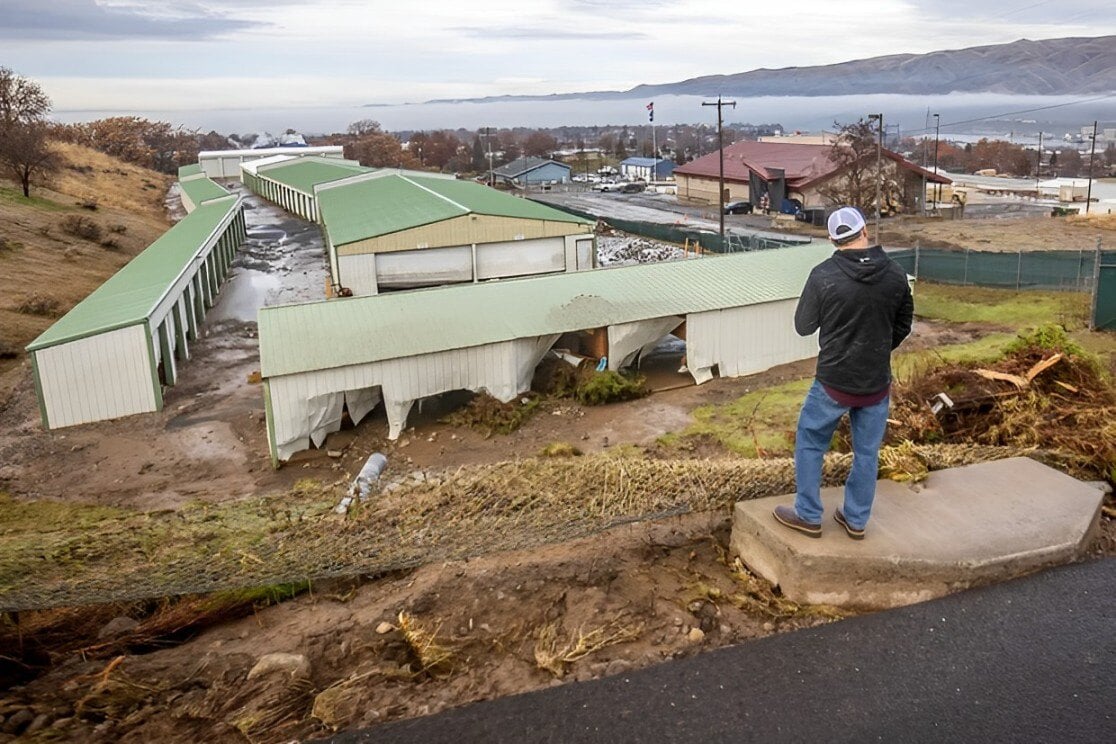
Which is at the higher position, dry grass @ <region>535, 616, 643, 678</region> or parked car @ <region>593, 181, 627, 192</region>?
dry grass @ <region>535, 616, 643, 678</region>

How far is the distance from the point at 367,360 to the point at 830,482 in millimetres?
10704

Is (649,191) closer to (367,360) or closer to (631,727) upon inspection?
(367,360)

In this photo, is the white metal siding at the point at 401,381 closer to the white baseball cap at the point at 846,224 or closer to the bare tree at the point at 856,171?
the white baseball cap at the point at 846,224

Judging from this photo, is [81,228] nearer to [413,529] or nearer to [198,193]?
[198,193]

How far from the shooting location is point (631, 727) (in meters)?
3.33

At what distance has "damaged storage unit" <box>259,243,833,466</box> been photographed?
572 inches

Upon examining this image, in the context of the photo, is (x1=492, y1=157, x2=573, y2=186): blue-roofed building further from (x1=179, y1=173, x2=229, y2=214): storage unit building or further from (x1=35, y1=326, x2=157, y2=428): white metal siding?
(x1=35, y1=326, x2=157, y2=428): white metal siding

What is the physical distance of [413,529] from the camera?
17.6 ft

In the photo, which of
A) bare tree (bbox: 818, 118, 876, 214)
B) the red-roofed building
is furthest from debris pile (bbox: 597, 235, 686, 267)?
bare tree (bbox: 818, 118, 876, 214)

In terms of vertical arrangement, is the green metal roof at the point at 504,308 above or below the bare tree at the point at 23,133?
below

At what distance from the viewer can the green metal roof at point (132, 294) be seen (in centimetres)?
1677

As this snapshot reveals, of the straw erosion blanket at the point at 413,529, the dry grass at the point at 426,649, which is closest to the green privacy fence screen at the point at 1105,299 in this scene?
the straw erosion blanket at the point at 413,529

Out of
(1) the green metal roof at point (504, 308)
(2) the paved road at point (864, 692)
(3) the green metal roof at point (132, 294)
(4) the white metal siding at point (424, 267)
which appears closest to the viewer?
(2) the paved road at point (864, 692)

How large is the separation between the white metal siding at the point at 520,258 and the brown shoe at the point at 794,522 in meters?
25.0
